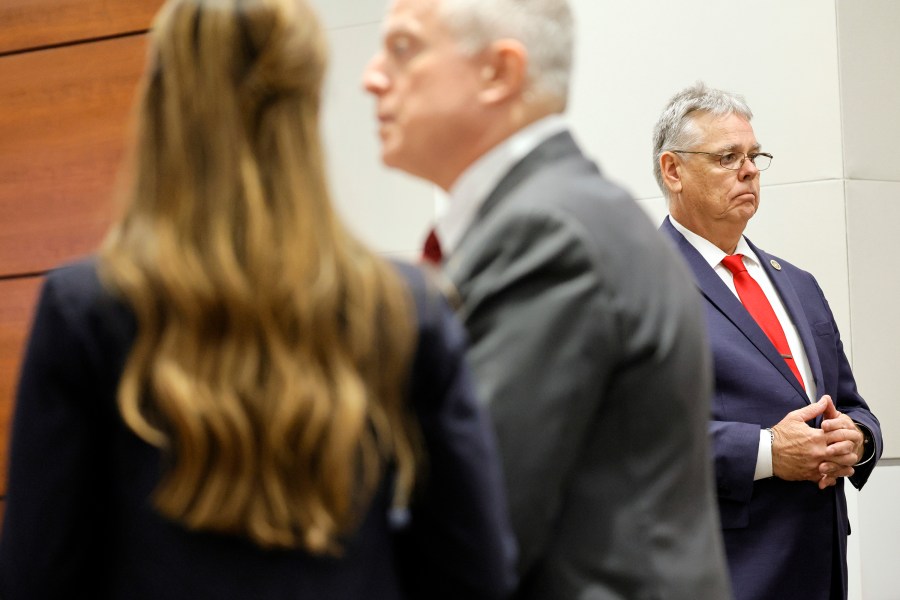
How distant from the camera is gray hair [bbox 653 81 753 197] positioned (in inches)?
132

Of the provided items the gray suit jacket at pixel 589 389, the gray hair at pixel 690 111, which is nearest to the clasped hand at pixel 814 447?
the gray hair at pixel 690 111

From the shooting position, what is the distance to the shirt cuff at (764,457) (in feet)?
9.18

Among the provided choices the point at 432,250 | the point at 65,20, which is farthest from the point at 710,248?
the point at 65,20

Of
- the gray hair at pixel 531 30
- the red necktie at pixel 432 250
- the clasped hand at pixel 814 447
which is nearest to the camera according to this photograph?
the gray hair at pixel 531 30

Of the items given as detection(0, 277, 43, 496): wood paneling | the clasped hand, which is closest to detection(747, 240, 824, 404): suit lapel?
the clasped hand

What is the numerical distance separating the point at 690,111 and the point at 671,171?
18cm

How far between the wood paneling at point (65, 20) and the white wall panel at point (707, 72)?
1579 millimetres

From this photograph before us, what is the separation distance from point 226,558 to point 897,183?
3612 millimetres

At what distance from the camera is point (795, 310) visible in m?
3.06

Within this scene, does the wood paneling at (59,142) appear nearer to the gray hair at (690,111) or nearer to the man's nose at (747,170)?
the gray hair at (690,111)

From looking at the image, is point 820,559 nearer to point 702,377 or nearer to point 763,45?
point 702,377

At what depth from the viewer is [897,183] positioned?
411cm

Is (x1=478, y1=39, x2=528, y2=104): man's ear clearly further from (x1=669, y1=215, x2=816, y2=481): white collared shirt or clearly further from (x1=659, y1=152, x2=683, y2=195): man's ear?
(x1=659, y1=152, x2=683, y2=195): man's ear

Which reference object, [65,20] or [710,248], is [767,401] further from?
[65,20]
